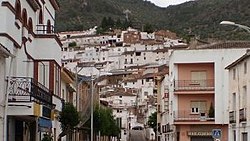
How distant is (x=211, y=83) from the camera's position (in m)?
59.6

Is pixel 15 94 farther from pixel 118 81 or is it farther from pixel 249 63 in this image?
pixel 118 81

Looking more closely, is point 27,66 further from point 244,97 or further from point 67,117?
point 244,97

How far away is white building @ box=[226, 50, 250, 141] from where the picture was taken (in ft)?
141

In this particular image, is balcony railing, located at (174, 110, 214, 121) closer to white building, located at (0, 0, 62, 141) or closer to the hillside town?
the hillside town

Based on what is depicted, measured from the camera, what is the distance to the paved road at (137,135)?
122 metres

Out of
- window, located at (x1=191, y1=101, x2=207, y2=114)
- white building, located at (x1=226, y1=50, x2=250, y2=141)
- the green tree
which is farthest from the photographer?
the green tree

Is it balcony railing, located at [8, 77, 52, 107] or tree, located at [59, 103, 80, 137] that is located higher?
balcony railing, located at [8, 77, 52, 107]

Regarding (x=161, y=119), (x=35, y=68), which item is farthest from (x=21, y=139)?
(x=161, y=119)

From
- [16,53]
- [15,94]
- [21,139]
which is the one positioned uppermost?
[16,53]

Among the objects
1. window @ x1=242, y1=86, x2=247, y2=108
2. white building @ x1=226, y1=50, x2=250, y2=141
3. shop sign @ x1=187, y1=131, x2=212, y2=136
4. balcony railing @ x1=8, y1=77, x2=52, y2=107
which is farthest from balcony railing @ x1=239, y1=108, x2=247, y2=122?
balcony railing @ x1=8, y1=77, x2=52, y2=107

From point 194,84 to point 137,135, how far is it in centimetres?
6897

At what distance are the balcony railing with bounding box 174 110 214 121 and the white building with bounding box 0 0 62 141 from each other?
2894 centimetres

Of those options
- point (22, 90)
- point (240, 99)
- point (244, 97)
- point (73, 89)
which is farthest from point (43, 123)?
point (73, 89)

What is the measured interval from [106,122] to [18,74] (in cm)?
4685
